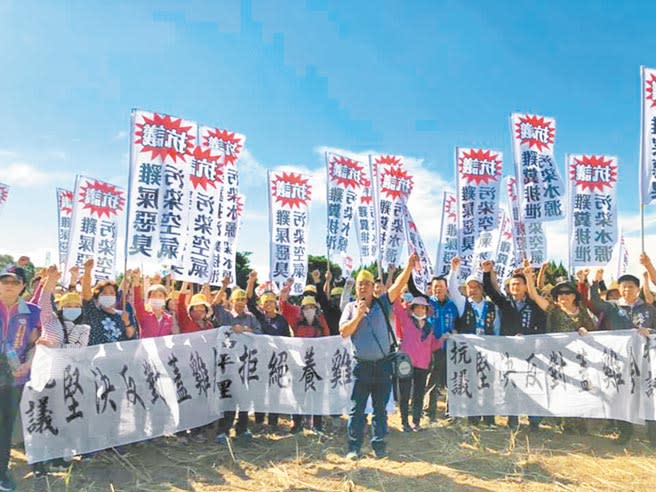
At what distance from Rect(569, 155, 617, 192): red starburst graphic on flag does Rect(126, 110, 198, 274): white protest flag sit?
7.51 meters

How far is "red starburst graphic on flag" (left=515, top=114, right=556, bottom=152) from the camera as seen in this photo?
33.0 ft

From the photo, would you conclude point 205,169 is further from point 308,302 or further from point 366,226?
point 366,226

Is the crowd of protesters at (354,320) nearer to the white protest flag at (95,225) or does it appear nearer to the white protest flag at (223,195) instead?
the white protest flag at (223,195)

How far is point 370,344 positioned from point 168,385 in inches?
98.2

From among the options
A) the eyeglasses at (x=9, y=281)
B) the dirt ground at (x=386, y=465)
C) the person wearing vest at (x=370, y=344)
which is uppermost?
the eyeglasses at (x=9, y=281)

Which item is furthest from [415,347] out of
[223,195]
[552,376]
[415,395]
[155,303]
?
[223,195]

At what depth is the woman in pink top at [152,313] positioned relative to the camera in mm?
6562

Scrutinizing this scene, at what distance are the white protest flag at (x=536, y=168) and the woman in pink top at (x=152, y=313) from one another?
268 inches

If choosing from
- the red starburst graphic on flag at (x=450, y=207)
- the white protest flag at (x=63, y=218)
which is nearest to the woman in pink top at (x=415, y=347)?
the red starburst graphic on flag at (x=450, y=207)

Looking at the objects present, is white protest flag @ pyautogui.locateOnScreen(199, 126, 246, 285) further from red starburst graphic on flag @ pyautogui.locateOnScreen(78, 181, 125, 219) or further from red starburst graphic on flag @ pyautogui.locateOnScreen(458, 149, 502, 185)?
red starburst graphic on flag @ pyautogui.locateOnScreen(458, 149, 502, 185)

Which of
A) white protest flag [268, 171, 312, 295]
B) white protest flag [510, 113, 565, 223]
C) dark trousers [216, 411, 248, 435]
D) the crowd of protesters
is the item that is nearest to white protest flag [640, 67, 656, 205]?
the crowd of protesters

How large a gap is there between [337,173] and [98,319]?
640 centimetres

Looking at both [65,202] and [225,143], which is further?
[65,202]

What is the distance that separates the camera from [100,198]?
37.0 ft
